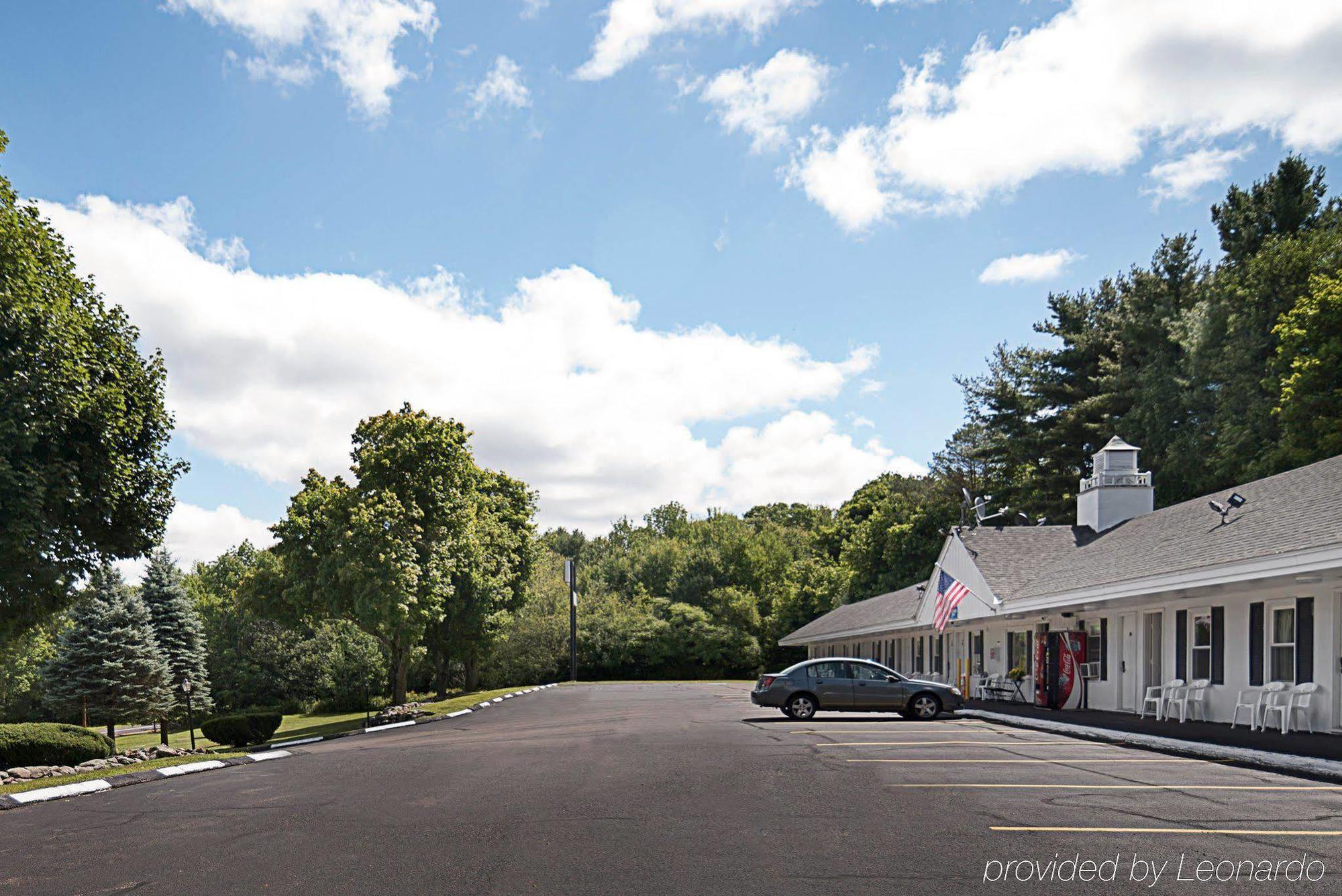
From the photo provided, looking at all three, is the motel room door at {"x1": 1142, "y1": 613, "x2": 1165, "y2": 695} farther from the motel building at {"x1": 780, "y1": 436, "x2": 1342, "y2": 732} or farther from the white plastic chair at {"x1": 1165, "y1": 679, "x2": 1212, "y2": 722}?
the white plastic chair at {"x1": 1165, "y1": 679, "x2": 1212, "y2": 722}

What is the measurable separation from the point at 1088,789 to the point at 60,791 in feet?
43.2

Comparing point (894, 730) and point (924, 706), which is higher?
point (894, 730)

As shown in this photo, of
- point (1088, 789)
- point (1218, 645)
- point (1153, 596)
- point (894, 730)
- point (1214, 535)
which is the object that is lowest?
point (894, 730)

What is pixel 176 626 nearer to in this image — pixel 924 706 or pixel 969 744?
pixel 924 706

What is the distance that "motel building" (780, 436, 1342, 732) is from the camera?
1766cm

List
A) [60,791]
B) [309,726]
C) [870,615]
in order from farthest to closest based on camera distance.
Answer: [870,615], [309,726], [60,791]

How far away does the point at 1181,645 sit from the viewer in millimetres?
22328

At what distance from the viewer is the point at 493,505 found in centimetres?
5806

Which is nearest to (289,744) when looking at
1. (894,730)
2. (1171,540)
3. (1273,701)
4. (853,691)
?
(853,691)

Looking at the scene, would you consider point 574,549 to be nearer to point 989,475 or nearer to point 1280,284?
point 989,475

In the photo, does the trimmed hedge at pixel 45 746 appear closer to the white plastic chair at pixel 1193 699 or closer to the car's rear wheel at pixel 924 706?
the car's rear wheel at pixel 924 706

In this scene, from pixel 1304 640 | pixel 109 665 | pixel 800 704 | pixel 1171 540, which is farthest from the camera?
pixel 109 665

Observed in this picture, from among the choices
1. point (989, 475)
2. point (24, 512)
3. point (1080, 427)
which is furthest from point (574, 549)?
point (24, 512)

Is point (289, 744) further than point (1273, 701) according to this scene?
Yes
